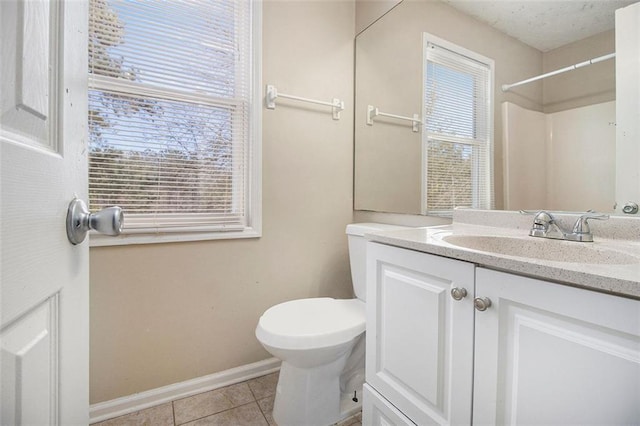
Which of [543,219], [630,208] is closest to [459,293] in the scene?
[543,219]

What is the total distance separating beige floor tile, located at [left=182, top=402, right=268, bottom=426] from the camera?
4.10 feet

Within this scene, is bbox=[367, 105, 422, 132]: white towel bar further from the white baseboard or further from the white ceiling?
the white baseboard

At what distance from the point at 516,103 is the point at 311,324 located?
122 centimetres

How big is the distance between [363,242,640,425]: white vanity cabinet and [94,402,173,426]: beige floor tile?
923mm

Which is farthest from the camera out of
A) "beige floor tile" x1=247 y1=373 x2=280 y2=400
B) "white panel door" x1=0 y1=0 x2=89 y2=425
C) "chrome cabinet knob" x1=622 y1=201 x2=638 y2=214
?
"beige floor tile" x1=247 y1=373 x2=280 y2=400

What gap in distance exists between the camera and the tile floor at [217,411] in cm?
125

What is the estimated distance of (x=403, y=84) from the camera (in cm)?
161

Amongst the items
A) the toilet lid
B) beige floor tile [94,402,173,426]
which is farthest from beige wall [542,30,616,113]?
beige floor tile [94,402,173,426]

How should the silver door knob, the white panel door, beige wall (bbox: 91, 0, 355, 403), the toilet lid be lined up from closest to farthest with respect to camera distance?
1. the white panel door
2. the silver door knob
3. the toilet lid
4. beige wall (bbox: 91, 0, 355, 403)

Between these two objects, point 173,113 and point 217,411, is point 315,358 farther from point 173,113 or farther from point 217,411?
point 173,113

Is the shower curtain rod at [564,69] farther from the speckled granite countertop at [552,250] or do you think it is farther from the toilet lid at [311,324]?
the toilet lid at [311,324]

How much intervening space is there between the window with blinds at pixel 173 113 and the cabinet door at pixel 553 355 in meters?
1.21

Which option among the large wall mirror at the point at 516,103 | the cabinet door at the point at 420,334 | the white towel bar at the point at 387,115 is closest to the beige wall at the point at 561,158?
the large wall mirror at the point at 516,103

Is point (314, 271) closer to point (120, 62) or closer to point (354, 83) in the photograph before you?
point (354, 83)
